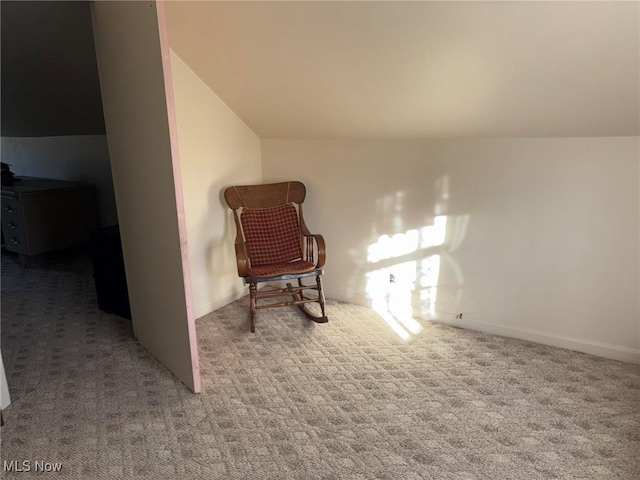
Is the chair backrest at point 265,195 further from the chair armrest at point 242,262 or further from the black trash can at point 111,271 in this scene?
the black trash can at point 111,271

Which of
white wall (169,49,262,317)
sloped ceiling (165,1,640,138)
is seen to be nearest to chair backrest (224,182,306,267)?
white wall (169,49,262,317)

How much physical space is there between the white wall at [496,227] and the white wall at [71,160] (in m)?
2.20

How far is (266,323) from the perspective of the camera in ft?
9.71

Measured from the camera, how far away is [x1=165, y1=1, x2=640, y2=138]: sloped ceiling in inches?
66.1

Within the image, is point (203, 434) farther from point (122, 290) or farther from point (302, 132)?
point (302, 132)

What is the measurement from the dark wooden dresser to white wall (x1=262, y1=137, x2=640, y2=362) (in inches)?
92.9

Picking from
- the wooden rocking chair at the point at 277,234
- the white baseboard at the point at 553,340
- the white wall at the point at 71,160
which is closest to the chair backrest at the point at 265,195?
the wooden rocking chair at the point at 277,234

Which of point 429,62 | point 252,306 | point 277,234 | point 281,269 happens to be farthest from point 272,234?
point 429,62

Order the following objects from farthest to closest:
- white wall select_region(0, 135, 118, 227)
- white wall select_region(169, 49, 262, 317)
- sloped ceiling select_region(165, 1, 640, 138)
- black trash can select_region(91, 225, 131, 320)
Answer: white wall select_region(0, 135, 118, 227), black trash can select_region(91, 225, 131, 320), white wall select_region(169, 49, 262, 317), sloped ceiling select_region(165, 1, 640, 138)

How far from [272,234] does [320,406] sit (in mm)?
1422

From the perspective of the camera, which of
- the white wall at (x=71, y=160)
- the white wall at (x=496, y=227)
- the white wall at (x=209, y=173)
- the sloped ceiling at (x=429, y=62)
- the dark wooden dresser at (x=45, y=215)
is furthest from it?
the white wall at (x=71, y=160)

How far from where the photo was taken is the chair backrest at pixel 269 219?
3.09 meters

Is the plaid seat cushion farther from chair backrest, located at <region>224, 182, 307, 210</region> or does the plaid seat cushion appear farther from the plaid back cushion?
chair backrest, located at <region>224, 182, 307, 210</region>

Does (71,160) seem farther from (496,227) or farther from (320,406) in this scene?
(496,227)
